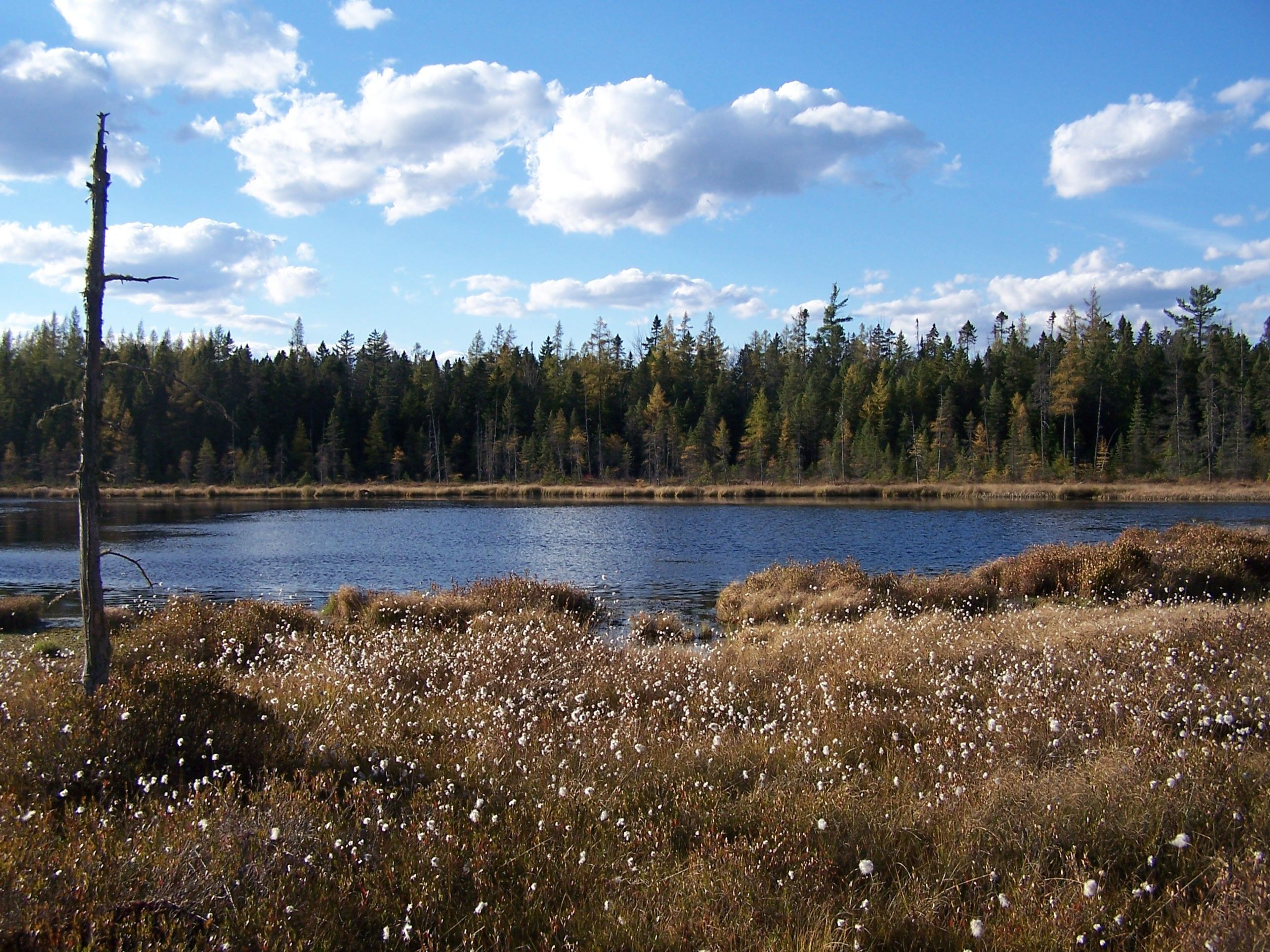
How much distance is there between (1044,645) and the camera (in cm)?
1070

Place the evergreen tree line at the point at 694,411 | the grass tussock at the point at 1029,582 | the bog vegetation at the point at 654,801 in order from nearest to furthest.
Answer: the bog vegetation at the point at 654,801 < the grass tussock at the point at 1029,582 < the evergreen tree line at the point at 694,411

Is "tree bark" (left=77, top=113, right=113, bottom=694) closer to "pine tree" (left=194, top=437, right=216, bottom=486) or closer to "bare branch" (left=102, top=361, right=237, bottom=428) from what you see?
"bare branch" (left=102, top=361, right=237, bottom=428)

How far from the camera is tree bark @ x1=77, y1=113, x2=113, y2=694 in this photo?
7141 mm

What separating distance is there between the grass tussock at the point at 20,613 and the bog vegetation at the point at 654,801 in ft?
32.5

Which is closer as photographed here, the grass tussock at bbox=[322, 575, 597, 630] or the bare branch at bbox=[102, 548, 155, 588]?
the bare branch at bbox=[102, 548, 155, 588]

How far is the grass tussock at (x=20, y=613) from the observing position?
17.8 m

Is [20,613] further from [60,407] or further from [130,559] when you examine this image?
[130,559]

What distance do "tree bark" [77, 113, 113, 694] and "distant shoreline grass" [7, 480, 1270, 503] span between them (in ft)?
201

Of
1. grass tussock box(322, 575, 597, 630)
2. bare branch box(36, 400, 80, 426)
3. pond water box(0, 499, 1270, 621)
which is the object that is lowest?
pond water box(0, 499, 1270, 621)

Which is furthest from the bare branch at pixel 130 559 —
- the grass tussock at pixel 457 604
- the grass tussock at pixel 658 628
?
the grass tussock at pixel 658 628

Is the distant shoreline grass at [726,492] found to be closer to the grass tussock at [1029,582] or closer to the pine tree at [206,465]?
the pine tree at [206,465]

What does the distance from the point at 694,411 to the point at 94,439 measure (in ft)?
324

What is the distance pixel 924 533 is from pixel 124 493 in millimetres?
81044

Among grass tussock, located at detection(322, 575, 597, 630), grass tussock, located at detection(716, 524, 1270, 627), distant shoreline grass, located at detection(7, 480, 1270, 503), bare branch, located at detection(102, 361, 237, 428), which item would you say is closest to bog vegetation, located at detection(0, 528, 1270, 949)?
bare branch, located at detection(102, 361, 237, 428)
